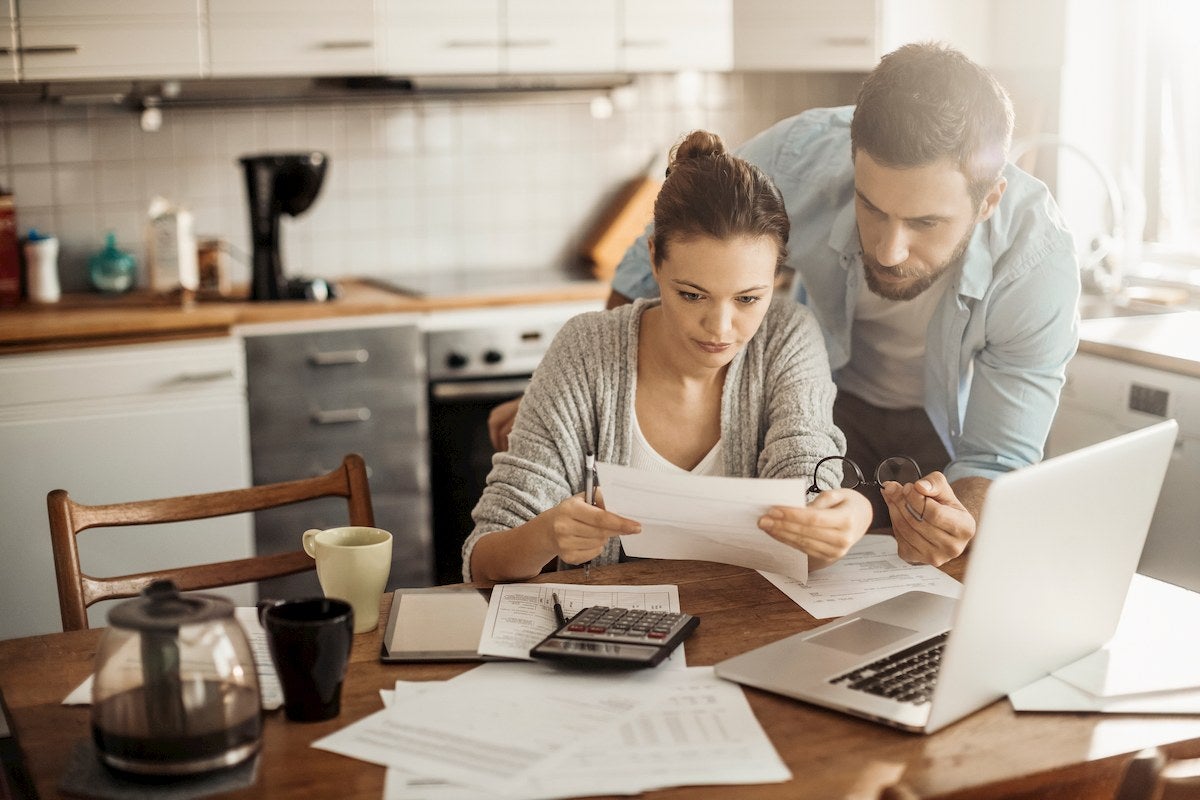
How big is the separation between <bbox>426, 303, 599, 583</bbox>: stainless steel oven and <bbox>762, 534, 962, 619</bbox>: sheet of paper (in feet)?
5.90

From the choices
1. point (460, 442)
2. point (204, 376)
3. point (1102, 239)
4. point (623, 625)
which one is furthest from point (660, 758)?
point (1102, 239)

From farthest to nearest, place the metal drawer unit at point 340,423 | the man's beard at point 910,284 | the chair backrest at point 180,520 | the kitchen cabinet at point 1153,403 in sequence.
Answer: the metal drawer unit at point 340,423
the kitchen cabinet at point 1153,403
the man's beard at point 910,284
the chair backrest at point 180,520

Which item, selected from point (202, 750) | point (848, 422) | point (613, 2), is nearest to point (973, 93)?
point (848, 422)

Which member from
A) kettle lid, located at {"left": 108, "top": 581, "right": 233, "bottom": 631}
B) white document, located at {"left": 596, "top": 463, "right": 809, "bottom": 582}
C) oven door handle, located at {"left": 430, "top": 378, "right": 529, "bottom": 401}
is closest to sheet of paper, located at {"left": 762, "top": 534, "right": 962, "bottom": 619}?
white document, located at {"left": 596, "top": 463, "right": 809, "bottom": 582}

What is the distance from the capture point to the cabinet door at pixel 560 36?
3.44 meters

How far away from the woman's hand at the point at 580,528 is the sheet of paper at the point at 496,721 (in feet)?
0.78

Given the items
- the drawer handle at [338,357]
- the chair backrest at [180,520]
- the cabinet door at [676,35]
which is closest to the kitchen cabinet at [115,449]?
the drawer handle at [338,357]

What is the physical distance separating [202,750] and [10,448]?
7.02 ft

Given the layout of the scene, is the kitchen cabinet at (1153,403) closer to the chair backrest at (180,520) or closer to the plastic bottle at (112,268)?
the chair backrest at (180,520)

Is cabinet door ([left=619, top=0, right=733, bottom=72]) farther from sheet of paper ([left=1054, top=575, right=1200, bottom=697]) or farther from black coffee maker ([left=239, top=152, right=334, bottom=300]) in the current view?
sheet of paper ([left=1054, top=575, right=1200, bottom=697])

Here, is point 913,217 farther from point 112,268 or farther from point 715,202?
point 112,268

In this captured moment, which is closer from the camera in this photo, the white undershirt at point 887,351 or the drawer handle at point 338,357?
the white undershirt at point 887,351

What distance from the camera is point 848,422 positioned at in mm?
2338

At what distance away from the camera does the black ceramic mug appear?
116 centimetres
